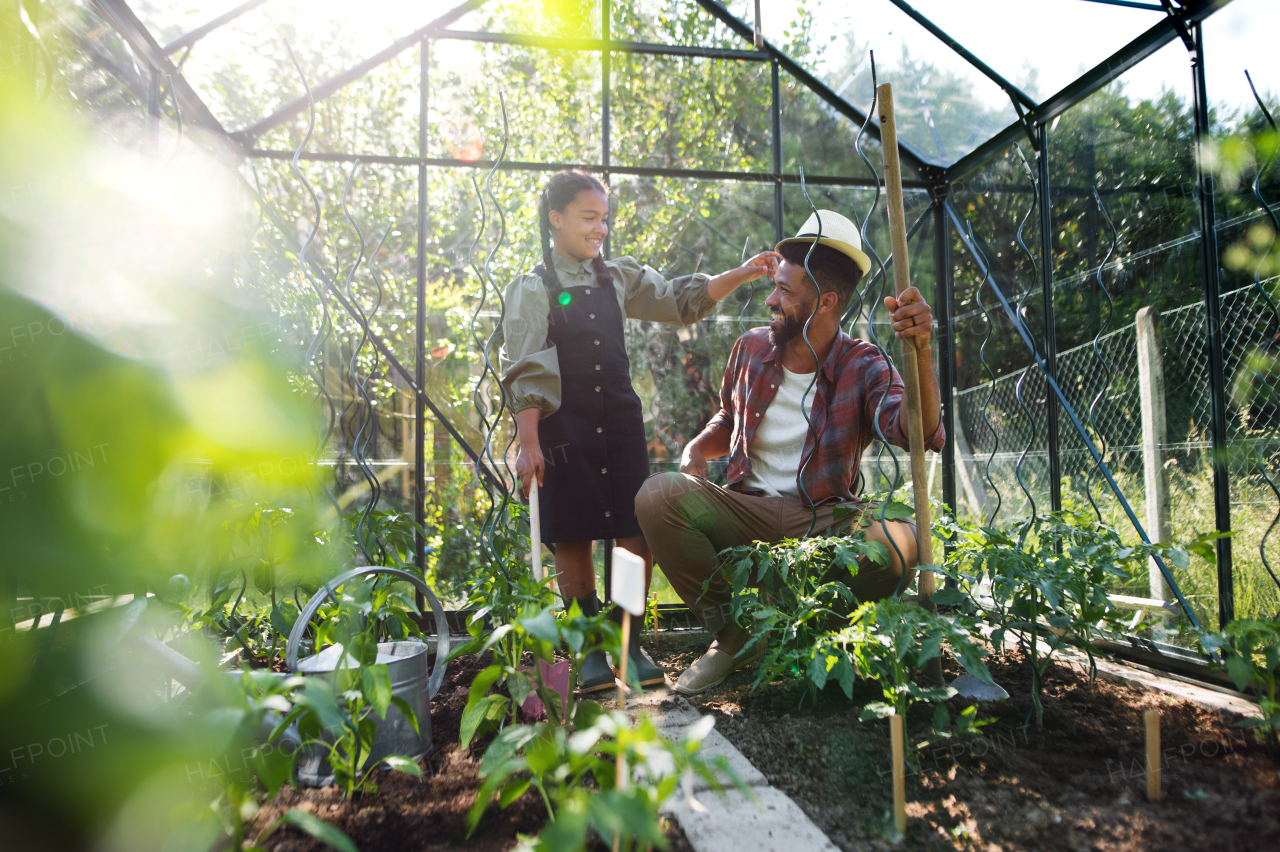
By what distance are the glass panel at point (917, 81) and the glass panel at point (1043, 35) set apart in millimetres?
73

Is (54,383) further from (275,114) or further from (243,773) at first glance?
(275,114)

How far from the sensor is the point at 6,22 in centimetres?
139

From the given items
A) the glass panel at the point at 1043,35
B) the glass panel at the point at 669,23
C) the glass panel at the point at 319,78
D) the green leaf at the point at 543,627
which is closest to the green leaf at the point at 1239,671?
the green leaf at the point at 543,627

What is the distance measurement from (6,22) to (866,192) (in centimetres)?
320

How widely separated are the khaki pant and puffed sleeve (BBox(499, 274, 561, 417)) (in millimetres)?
435

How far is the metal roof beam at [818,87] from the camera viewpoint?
107 inches

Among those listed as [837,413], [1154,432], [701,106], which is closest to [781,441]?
[837,413]

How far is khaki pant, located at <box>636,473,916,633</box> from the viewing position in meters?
1.99

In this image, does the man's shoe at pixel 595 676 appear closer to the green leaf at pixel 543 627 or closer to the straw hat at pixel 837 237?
the green leaf at pixel 543 627

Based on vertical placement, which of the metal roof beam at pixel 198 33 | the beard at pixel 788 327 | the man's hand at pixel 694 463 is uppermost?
the metal roof beam at pixel 198 33

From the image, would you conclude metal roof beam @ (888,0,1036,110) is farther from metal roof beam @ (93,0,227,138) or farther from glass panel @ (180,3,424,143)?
glass panel @ (180,3,424,143)

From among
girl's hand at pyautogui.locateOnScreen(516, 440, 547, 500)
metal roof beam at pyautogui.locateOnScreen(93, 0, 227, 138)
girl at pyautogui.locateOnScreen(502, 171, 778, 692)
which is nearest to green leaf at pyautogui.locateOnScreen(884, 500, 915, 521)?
girl at pyautogui.locateOnScreen(502, 171, 778, 692)

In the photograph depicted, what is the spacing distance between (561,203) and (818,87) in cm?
132

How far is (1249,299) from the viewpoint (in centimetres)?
297
